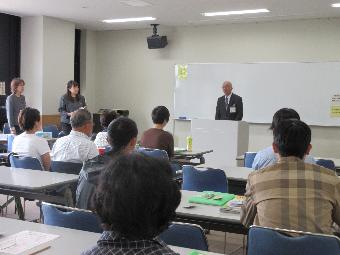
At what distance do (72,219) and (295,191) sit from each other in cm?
115

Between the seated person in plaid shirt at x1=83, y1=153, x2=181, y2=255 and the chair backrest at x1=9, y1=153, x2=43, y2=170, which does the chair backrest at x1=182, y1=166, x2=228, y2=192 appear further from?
the seated person in plaid shirt at x1=83, y1=153, x2=181, y2=255

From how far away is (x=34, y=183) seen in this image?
3447 mm

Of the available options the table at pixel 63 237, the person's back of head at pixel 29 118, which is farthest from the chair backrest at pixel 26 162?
the table at pixel 63 237

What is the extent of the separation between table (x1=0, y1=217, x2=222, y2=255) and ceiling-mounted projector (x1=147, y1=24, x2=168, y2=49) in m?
8.08

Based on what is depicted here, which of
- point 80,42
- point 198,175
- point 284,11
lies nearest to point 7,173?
point 198,175

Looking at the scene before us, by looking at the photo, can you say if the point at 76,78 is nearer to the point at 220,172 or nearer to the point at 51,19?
the point at 51,19

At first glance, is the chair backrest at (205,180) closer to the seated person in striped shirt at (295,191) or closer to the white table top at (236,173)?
the white table top at (236,173)

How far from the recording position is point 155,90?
419 inches

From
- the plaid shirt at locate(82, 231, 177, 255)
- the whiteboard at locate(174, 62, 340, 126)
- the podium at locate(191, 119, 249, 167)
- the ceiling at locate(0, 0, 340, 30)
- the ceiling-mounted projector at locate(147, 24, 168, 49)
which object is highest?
the ceiling at locate(0, 0, 340, 30)

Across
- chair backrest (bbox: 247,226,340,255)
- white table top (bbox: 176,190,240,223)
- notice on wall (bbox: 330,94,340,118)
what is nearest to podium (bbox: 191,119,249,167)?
notice on wall (bbox: 330,94,340,118)

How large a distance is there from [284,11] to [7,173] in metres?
6.05

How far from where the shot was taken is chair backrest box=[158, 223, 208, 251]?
2.08m

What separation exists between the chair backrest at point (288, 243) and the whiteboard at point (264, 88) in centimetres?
704

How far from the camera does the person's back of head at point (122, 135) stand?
3.02 meters
